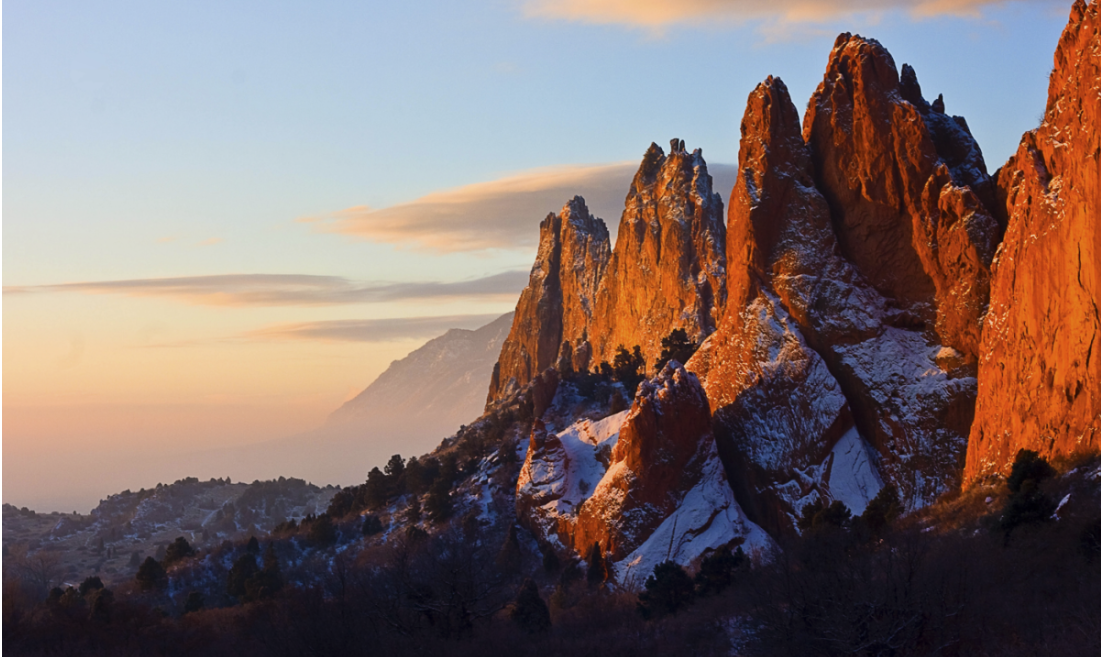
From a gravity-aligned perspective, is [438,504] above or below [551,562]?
above

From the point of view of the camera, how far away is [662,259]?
14475cm

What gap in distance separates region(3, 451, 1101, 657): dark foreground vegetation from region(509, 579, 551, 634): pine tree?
0.44 feet

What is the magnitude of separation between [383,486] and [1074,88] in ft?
266

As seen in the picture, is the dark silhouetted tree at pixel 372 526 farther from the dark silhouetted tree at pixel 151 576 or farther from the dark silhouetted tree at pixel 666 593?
the dark silhouetted tree at pixel 666 593

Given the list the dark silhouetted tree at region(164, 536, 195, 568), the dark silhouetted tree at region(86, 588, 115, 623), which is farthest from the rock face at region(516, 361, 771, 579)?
the dark silhouetted tree at region(164, 536, 195, 568)

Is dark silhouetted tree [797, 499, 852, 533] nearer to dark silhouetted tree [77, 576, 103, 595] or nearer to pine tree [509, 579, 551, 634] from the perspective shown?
pine tree [509, 579, 551, 634]

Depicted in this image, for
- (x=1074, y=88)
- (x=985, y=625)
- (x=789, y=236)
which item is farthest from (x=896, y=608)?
(x=789, y=236)

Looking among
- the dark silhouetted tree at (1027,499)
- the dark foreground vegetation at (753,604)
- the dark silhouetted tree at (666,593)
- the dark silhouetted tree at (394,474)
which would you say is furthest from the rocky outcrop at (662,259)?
the dark silhouetted tree at (1027,499)

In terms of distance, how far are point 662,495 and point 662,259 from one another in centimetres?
6861

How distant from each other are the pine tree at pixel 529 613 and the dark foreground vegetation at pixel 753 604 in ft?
0.44

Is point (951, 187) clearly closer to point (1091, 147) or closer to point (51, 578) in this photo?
point (1091, 147)

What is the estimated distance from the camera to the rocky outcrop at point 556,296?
170375 millimetres

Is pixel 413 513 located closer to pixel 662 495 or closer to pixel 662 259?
pixel 662 495

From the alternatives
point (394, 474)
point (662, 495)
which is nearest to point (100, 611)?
point (662, 495)
